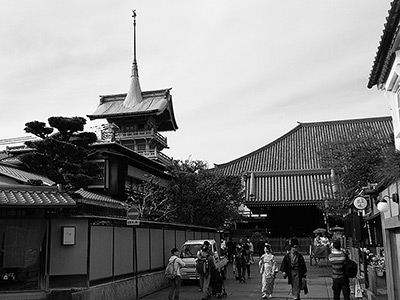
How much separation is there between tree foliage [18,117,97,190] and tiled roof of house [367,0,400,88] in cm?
1345

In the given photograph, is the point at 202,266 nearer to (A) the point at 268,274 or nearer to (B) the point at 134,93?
(A) the point at 268,274

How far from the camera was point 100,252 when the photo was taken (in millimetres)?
14508

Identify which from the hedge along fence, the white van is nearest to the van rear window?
the white van

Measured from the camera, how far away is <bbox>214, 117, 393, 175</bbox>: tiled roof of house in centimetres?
4291

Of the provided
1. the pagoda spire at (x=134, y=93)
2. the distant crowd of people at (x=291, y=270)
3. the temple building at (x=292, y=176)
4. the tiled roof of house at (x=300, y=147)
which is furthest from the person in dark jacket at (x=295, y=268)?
the pagoda spire at (x=134, y=93)

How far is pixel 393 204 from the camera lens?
1151cm

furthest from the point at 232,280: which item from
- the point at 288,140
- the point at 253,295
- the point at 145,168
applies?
the point at 288,140

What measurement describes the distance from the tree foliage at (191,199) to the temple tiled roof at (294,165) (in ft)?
19.4

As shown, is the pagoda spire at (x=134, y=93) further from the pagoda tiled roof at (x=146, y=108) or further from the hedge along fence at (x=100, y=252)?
the hedge along fence at (x=100, y=252)

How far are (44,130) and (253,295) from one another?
1191cm

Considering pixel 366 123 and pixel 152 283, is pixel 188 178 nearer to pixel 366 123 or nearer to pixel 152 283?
pixel 152 283

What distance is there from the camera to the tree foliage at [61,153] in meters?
21.2

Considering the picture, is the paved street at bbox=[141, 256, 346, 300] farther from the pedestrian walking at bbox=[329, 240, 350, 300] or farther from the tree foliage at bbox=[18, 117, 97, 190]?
the tree foliage at bbox=[18, 117, 97, 190]

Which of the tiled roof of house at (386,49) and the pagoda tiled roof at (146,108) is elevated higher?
the pagoda tiled roof at (146,108)
